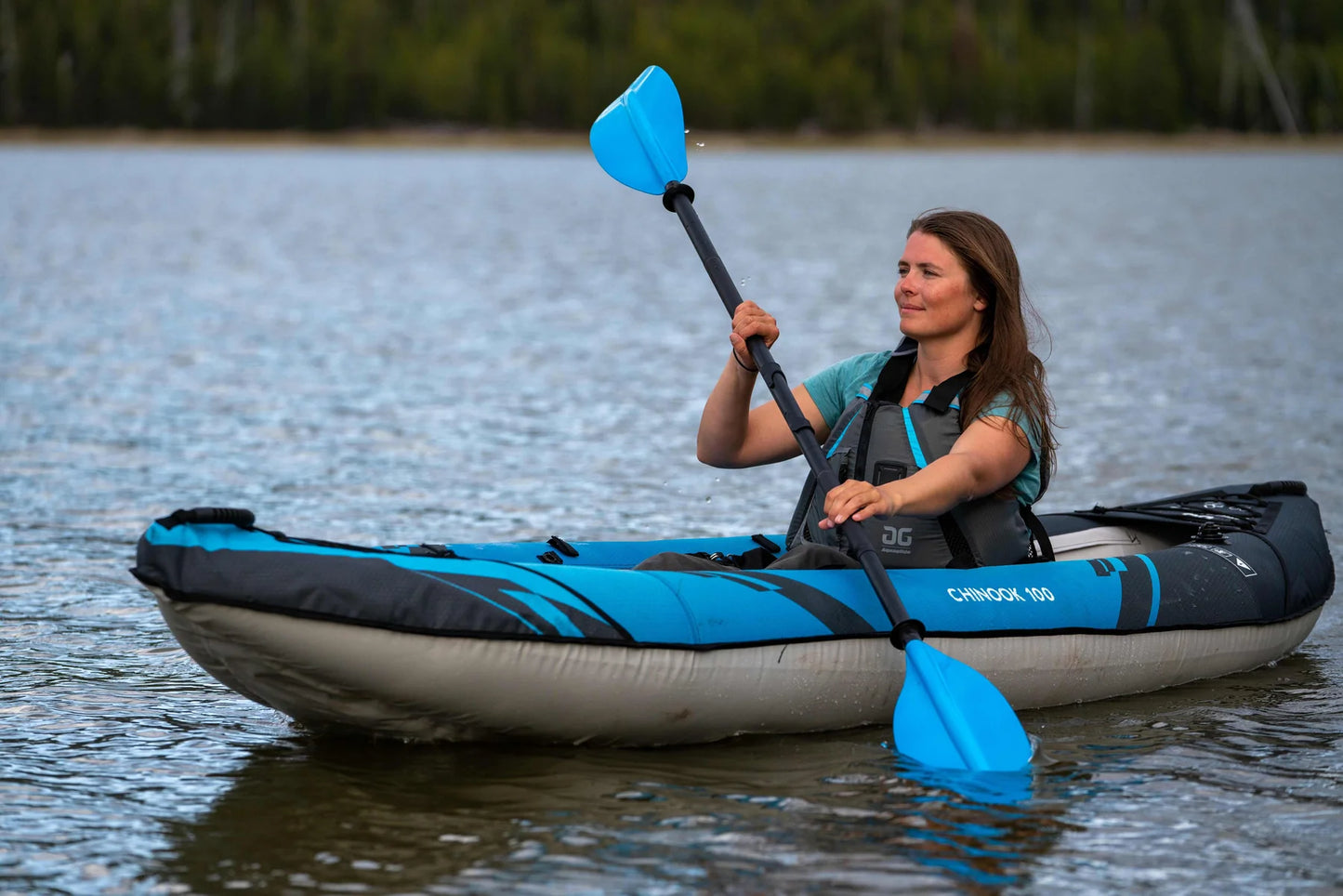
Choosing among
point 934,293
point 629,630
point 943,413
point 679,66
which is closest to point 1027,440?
point 943,413

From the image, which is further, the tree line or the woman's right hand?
the tree line

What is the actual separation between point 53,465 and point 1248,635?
593 cm

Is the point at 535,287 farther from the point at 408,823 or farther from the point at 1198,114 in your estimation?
the point at 1198,114

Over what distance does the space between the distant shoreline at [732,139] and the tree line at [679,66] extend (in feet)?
2.18

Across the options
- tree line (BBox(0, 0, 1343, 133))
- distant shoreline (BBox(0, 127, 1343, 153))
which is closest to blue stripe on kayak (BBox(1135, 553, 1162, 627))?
tree line (BBox(0, 0, 1343, 133))

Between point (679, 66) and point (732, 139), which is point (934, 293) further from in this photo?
point (679, 66)

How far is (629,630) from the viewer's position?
163 inches

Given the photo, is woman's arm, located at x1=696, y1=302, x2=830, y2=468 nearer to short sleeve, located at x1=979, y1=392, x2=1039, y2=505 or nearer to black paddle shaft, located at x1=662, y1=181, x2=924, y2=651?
black paddle shaft, located at x1=662, y1=181, x2=924, y2=651

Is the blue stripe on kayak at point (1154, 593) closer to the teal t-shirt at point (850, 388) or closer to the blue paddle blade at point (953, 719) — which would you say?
the teal t-shirt at point (850, 388)

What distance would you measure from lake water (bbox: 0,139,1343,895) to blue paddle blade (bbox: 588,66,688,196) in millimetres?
1947

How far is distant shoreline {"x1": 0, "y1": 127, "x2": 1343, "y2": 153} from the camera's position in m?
81.1

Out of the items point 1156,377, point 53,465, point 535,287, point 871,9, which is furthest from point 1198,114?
point 53,465

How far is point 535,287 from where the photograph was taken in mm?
19703

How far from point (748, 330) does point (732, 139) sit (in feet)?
275
